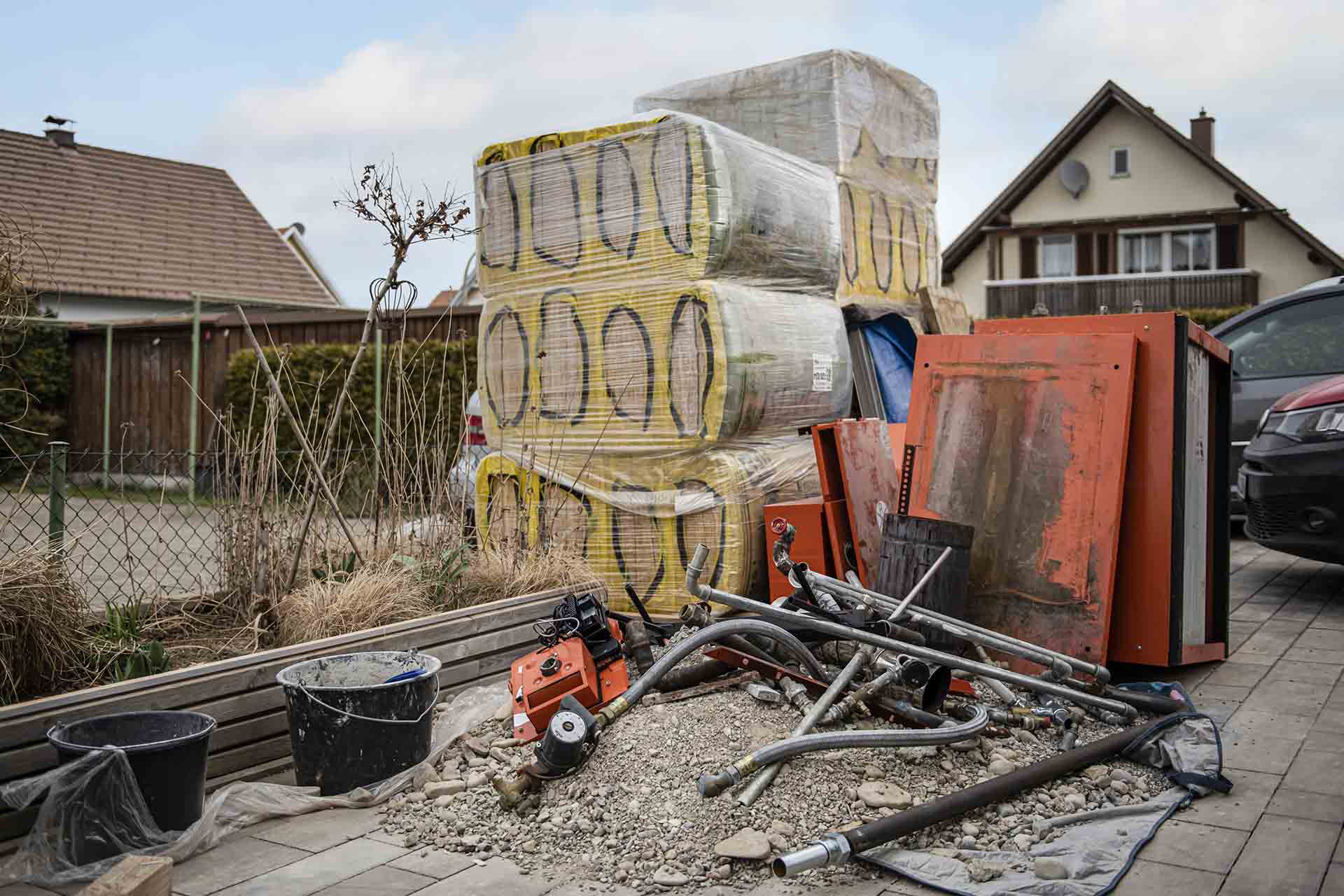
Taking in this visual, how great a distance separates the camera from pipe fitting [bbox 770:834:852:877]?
9.27ft

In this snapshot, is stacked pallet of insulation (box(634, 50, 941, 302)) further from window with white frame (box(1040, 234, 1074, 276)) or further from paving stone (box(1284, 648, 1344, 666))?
window with white frame (box(1040, 234, 1074, 276))

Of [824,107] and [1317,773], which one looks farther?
[824,107]

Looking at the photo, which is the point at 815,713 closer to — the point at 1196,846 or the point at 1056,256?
the point at 1196,846

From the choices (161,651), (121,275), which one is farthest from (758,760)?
(121,275)

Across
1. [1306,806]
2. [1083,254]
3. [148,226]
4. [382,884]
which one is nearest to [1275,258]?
[1083,254]

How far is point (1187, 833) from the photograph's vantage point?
10.7 ft

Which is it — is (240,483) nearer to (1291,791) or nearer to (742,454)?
(742,454)

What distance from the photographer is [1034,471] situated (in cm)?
485

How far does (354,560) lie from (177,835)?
195 centimetres

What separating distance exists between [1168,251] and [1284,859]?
28409 mm

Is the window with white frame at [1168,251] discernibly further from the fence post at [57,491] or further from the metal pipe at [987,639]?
the fence post at [57,491]

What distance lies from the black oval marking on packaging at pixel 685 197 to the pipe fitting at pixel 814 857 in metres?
3.47

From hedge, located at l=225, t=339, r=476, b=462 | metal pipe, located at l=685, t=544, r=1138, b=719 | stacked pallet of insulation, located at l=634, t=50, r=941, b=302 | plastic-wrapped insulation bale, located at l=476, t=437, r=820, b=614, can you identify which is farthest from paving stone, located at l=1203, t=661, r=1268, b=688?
hedge, located at l=225, t=339, r=476, b=462

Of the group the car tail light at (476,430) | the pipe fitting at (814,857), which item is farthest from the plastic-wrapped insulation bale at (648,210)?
the pipe fitting at (814,857)
